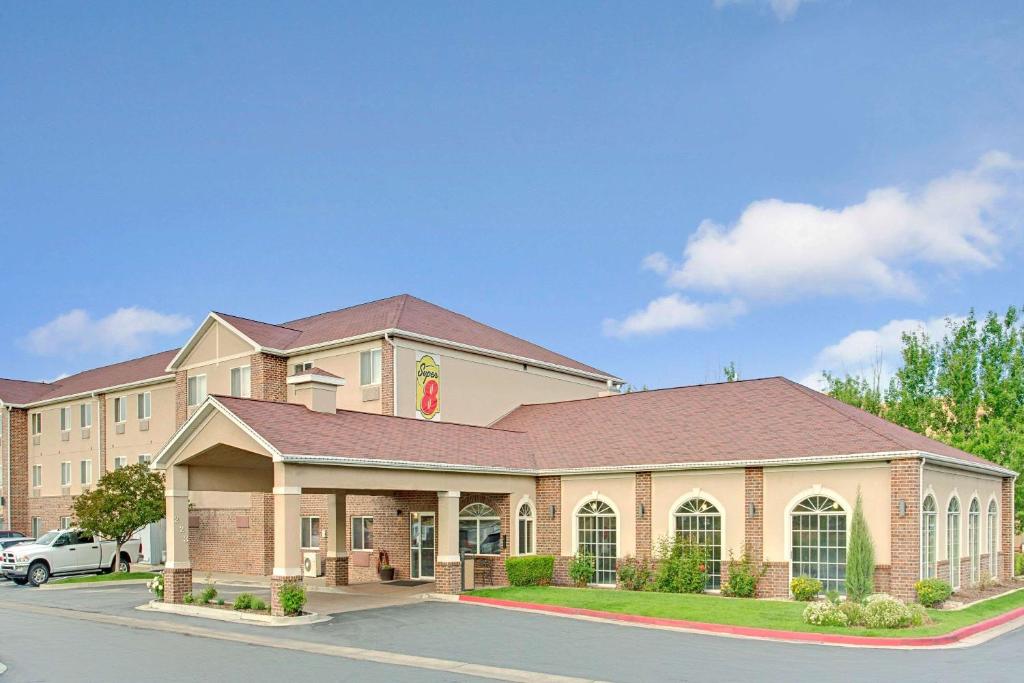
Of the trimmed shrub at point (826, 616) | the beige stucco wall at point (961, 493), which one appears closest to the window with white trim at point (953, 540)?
the beige stucco wall at point (961, 493)

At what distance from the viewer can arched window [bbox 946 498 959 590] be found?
24.8 m

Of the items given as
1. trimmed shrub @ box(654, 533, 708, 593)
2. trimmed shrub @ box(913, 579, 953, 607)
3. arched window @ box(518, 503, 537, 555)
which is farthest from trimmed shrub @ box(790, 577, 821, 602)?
arched window @ box(518, 503, 537, 555)

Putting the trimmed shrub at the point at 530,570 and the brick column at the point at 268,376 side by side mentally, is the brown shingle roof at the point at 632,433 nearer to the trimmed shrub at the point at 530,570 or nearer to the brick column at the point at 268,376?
the trimmed shrub at the point at 530,570

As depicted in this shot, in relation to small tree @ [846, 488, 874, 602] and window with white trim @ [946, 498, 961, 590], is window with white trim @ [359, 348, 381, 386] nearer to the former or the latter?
small tree @ [846, 488, 874, 602]

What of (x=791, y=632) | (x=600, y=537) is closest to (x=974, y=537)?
(x=600, y=537)

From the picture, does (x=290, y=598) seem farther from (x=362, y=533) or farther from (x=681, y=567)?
(x=362, y=533)

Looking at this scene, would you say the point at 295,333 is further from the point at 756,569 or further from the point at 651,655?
the point at 651,655

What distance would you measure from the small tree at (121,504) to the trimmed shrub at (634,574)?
58.2ft

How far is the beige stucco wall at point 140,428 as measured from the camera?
4241 cm

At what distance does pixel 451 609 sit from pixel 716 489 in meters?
7.67

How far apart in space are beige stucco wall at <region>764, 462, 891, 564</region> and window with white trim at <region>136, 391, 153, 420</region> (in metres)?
29.4

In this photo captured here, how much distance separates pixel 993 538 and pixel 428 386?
60.0 ft

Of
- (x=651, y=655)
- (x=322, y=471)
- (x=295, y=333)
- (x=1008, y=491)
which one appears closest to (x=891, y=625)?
(x=651, y=655)

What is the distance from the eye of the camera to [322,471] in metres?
22.6
